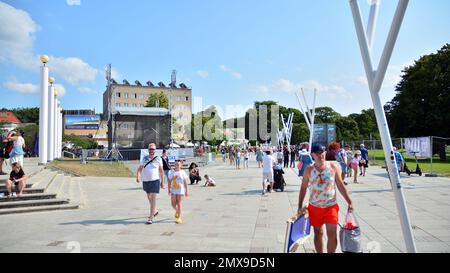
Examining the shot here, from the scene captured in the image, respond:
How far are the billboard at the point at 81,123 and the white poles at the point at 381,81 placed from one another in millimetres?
107340

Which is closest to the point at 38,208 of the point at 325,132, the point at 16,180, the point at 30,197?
the point at 30,197

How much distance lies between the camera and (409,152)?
77.6 ft

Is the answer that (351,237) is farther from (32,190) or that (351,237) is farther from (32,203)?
(32,190)

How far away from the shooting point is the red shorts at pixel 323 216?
4832 millimetres

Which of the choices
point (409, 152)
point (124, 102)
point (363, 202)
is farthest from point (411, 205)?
point (124, 102)

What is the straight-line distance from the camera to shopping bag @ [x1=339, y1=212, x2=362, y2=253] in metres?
4.59

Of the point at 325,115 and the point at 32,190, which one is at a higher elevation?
the point at 325,115

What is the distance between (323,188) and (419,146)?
67.1 ft

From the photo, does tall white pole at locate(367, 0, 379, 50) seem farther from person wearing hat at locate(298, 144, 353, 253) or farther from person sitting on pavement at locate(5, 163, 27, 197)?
person sitting on pavement at locate(5, 163, 27, 197)

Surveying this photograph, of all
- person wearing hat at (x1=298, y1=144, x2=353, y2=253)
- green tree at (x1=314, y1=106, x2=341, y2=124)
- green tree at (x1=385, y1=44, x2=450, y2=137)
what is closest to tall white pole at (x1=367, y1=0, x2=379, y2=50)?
person wearing hat at (x1=298, y1=144, x2=353, y2=253)

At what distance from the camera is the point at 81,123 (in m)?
106
